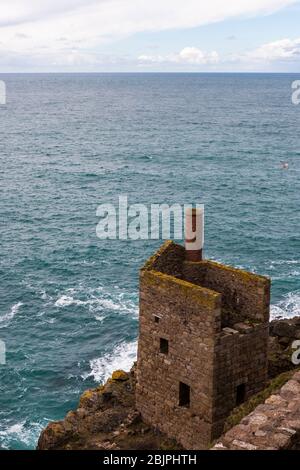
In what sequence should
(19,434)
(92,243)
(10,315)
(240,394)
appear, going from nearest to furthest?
1. (240,394)
2. (19,434)
3. (10,315)
4. (92,243)

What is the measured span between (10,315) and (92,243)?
22.0m

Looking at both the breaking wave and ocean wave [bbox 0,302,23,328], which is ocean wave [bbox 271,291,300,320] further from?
ocean wave [bbox 0,302,23,328]

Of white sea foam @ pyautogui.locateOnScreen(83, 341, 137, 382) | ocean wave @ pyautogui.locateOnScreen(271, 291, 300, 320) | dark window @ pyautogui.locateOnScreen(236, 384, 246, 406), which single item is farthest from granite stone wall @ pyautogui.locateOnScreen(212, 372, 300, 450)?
ocean wave @ pyautogui.locateOnScreen(271, 291, 300, 320)

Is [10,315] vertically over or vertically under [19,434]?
over

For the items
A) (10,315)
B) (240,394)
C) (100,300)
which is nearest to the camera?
(240,394)

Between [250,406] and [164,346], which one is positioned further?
[164,346]

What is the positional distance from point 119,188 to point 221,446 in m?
90.7

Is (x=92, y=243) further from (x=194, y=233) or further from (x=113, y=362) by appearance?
(x=194, y=233)

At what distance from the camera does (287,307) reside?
2291 inches

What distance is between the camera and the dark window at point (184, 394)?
86.2ft

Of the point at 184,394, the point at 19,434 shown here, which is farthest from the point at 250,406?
the point at 19,434

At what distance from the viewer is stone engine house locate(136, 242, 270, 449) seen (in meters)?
24.8

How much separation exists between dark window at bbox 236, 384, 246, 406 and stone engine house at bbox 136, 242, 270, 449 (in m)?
0.04
